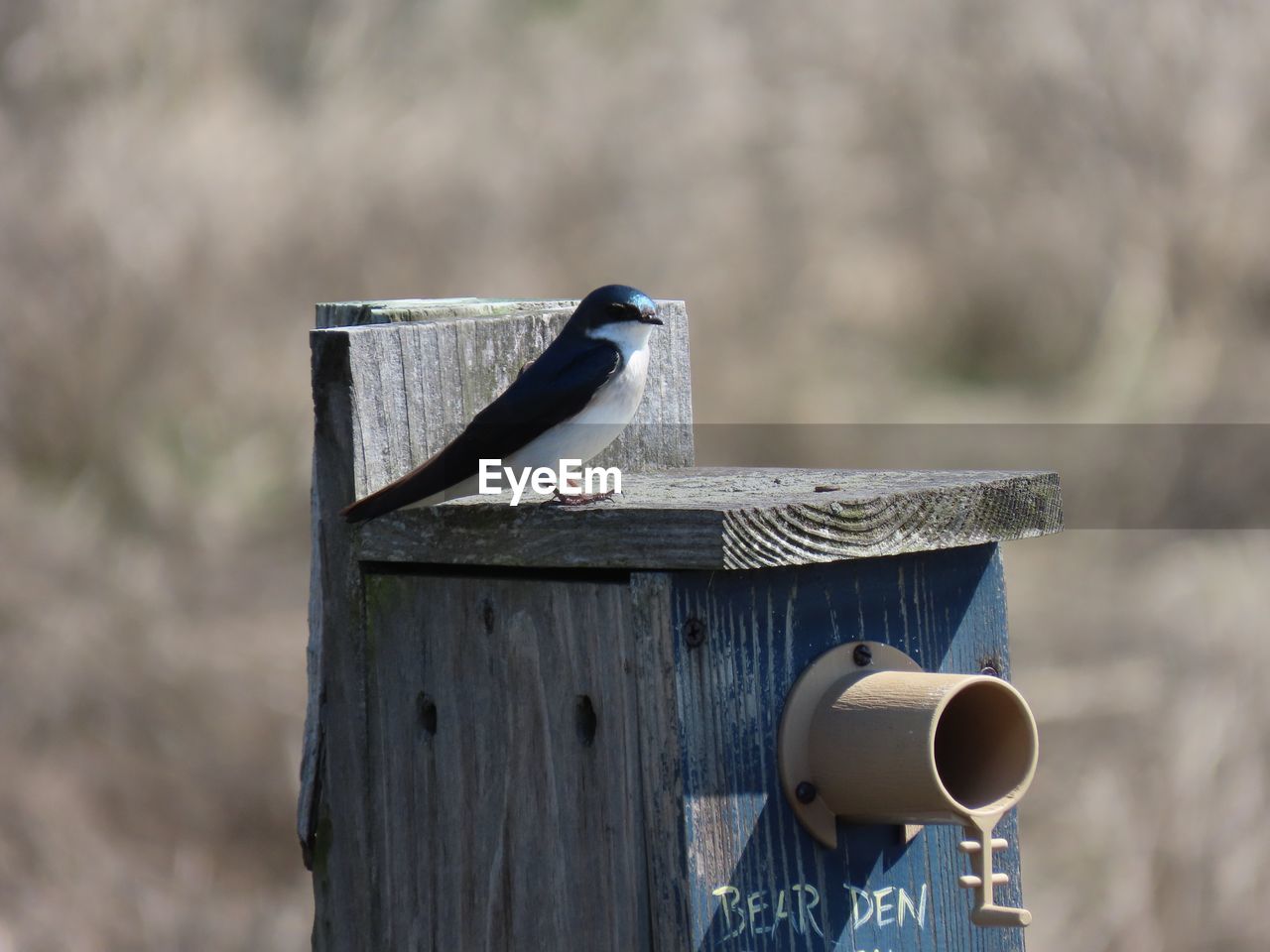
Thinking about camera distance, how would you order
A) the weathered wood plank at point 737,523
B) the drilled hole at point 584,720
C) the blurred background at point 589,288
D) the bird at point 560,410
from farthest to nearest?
the blurred background at point 589,288 → the bird at point 560,410 → the drilled hole at point 584,720 → the weathered wood plank at point 737,523

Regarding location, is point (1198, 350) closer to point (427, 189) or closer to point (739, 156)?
point (739, 156)

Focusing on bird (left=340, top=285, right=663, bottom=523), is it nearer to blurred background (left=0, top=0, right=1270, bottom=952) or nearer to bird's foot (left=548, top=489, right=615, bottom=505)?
bird's foot (left=548, top=489, right=615, bottom=505)

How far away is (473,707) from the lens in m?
2.13

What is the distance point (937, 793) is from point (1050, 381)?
3226mm

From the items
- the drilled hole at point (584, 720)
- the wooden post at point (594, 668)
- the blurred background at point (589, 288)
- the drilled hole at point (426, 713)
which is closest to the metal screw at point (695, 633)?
the wooden post at point (594, 668)

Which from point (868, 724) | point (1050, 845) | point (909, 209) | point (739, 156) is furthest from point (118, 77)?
point (868, 724)

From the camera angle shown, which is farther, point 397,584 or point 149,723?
point 149,723

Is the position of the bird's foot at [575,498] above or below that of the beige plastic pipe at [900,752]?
above

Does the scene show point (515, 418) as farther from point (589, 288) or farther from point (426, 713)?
point (589, 288)

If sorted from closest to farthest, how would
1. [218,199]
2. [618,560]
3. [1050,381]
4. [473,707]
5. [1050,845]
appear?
[618,560], [473,707], [1050,845], [218,199], [1050,381]

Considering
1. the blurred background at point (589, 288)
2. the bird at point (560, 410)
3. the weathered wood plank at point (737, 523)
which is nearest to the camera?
the weathered wood plank at point (737, 523)

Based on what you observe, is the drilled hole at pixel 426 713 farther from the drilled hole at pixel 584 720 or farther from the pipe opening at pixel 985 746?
the pipe opening at pixel 985 746

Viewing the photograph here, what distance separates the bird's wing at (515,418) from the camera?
2.10 m

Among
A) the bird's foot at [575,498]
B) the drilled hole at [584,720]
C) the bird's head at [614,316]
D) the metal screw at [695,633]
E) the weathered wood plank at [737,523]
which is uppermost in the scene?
the bird's head at [614,316]
